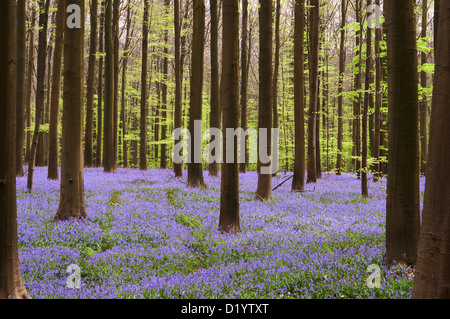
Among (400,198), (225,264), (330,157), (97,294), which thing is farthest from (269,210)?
(330,157)

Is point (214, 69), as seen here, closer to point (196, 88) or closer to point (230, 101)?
point (196, 88)

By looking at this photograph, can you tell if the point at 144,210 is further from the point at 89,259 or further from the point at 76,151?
the point at 89,259

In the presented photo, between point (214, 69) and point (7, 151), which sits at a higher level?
point (214, 69)

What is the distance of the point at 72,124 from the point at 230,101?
15.9 ft

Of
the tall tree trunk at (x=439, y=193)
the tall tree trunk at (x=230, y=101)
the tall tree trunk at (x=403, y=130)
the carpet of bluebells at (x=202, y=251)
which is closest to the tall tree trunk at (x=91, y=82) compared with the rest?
the carpet of bluebells at (x=202, y=251)

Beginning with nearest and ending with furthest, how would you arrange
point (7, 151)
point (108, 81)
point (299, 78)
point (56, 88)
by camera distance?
point (7, 151) < point (56, 88) < point (299, 78) < point (108, 81)

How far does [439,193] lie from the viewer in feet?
12.6

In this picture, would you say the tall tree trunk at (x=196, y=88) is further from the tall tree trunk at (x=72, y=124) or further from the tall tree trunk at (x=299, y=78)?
the tall tree trunk at (x=72, y=124)

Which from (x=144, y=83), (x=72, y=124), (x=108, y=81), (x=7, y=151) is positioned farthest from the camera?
(x=144, y=83)

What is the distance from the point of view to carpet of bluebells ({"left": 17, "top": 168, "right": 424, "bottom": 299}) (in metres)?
5.30

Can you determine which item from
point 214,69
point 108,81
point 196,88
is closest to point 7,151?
point 196,88

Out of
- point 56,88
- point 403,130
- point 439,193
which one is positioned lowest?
point 439,193
